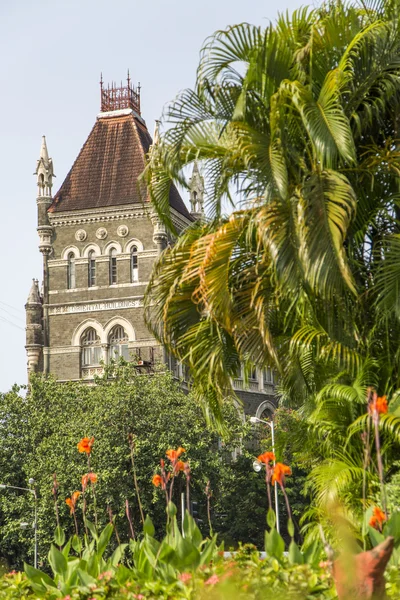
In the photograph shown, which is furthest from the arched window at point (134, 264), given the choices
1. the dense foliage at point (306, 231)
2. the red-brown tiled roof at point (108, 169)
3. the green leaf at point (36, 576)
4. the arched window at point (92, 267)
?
the green leaf at point (36, 576)

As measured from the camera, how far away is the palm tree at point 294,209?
1023 cm

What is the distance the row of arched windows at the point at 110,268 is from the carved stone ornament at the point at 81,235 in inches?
35.1

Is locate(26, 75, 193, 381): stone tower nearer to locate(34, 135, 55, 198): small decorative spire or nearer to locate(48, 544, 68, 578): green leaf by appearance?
locate(34, 135, 55, 198): small decorative spire

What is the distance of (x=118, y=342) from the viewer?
2416 inches

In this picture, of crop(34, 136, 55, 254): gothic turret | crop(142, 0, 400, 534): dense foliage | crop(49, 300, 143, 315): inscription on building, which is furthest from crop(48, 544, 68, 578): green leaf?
crop(34, 136, 55, 254): gothic turret

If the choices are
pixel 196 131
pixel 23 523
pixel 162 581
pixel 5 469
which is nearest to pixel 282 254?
pixel 196 131

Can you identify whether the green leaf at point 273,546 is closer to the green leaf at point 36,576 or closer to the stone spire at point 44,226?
the green leaf at point 36,576

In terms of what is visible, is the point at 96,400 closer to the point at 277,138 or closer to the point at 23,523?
the point at 23,523

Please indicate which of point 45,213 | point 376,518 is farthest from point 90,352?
point 376,518

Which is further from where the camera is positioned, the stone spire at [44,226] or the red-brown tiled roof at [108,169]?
the red-brown tiled roof at [108,169]

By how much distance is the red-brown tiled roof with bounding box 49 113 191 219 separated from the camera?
209ft

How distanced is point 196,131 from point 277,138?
4.22 ft

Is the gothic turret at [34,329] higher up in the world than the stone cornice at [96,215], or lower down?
lower down

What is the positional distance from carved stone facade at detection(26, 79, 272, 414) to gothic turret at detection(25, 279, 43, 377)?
0.06m
